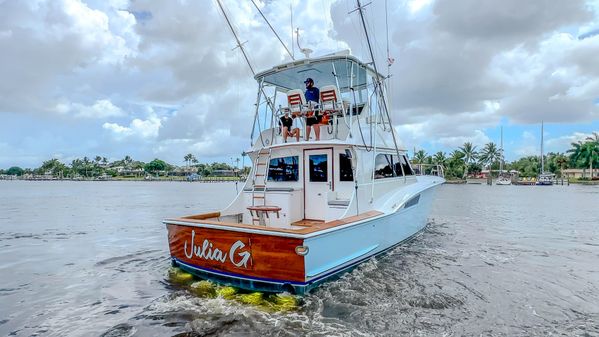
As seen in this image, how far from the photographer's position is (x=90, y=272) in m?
→ 8.05

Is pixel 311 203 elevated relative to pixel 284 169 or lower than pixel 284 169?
lower

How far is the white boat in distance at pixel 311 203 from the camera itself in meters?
5.53

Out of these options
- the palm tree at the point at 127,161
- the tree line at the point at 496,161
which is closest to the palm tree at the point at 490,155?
the tree line at the point at 496,161

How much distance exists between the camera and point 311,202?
8211mm

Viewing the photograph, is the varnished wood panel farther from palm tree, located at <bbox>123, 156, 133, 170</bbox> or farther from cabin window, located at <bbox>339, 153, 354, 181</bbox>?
palm tree, located at <bbox>123, 156, 133, 170</bbox>

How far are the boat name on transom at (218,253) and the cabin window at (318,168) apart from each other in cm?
304

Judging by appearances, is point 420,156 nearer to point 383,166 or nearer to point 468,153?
point 468,153

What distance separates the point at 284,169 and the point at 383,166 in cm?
254

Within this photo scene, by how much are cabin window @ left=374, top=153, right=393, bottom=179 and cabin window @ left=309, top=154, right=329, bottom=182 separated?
50.4 inches

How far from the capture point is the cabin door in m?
8.08

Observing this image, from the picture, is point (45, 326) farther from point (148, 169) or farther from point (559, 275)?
point (148, 169)

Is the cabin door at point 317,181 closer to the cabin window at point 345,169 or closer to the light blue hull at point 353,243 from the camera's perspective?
the cabin window at point 345,169

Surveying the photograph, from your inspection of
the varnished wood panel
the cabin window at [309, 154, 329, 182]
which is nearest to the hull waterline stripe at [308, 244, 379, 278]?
the varnished wood panel

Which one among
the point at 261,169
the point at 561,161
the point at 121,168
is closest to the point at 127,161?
the point at 121,168
